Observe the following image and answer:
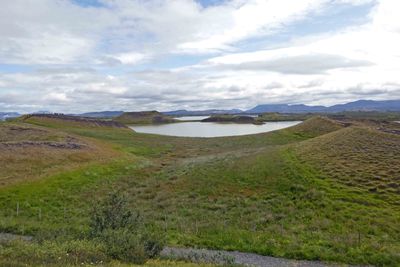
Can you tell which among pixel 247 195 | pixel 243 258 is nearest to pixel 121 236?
pixel 243 258

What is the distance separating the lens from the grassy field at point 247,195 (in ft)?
65.9

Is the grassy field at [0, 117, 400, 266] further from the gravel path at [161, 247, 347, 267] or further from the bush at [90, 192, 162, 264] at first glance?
the bush at [90, 192, 162, 264]

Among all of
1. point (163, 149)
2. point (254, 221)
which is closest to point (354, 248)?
point (254, 221)

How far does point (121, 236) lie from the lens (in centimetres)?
1422

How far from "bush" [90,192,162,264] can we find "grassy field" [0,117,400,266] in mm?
974

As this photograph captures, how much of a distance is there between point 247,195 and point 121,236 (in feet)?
61.7

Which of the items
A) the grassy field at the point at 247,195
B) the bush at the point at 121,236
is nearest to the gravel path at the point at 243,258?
the grassy field at the point at 247,195

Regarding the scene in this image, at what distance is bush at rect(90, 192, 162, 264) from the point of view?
13.0 m

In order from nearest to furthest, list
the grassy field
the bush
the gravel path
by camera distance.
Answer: the bush, the gravel path, the grassy field

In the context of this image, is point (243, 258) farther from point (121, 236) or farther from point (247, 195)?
point (247, 195)

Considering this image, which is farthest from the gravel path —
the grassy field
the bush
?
the bush

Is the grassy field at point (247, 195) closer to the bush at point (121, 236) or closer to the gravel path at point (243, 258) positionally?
the gravel path at point (243, 258)

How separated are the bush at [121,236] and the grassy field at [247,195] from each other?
38.3 inches

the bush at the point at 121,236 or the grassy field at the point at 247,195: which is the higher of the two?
the bush at the point at 121,236
